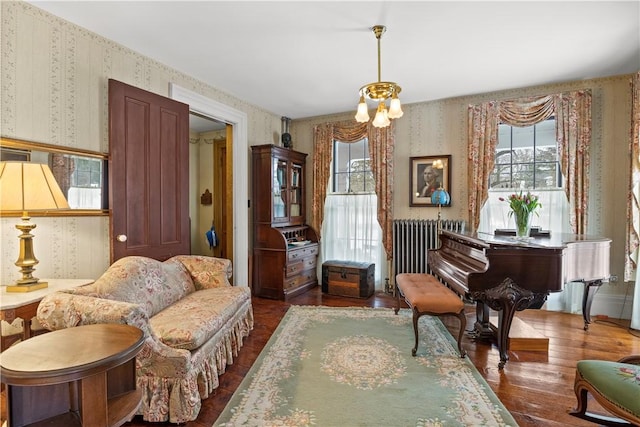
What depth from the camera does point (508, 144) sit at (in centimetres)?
404

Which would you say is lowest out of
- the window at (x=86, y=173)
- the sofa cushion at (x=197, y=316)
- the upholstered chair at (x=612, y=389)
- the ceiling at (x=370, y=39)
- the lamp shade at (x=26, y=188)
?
the upholstered chair at (x=612, y=389)

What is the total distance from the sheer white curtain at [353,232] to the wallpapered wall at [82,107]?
2075mm

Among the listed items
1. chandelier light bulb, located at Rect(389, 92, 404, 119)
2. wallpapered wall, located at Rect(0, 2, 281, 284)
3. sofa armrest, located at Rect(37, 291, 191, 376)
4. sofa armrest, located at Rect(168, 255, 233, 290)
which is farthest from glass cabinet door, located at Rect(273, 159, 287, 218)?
sofa armrest, located at Rect(37, 291, 191, 376)

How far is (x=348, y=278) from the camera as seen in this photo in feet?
14.5

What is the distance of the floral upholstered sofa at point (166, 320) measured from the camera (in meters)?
1.66

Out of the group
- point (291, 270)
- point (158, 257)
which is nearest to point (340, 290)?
point (291, 270)

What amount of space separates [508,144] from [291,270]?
11.0 feet

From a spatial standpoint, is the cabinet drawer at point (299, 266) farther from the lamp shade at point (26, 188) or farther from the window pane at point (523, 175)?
the window pane at point (523, 175)

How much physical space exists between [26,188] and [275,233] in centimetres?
277

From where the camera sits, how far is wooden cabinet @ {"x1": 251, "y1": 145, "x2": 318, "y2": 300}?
14.2 feet

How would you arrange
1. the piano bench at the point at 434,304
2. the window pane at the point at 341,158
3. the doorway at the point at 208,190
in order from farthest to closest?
the doorway at the point at 208,190
the window pane at the point at 341,158
the piano bench at the point at 434,304

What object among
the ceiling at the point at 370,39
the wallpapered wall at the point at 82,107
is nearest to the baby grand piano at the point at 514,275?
the wallpapered wall at the point at 82,107

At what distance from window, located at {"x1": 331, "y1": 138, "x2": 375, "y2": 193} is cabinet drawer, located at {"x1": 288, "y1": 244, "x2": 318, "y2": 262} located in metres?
0.99

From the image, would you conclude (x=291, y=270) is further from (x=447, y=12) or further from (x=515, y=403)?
(x=447, y=12)
